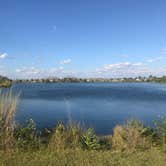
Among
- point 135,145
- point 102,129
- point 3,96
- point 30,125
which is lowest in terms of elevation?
point 102,129

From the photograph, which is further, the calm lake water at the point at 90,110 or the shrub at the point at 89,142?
the calm lake water at the point at 90,110

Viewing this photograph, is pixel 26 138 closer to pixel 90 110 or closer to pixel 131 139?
pixel 131 139

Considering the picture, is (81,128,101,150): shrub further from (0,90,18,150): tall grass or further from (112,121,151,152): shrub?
(0,90,18,150): tall grass

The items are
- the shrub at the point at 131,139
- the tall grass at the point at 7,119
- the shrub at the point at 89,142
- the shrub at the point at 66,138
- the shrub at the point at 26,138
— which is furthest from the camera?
the shrub at the point at 131,139

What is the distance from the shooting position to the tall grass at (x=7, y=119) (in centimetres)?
644

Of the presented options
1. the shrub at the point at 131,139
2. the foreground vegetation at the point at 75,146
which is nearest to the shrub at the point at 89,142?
the foreground vegetation at the point at 75,146

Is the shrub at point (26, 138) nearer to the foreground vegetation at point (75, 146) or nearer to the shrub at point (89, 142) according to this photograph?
the foreground vegetation at point (75, 146)

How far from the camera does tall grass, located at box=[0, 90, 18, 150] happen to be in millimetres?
6441

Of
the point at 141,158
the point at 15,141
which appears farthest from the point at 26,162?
the point at 141,158

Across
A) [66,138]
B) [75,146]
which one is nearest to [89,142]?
[75,146]

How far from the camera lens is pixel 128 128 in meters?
7.87

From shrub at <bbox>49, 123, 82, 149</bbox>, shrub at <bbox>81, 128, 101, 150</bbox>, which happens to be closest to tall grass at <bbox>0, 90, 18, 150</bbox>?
shrub at <bbox>49, 123, 82, 149</bbox>

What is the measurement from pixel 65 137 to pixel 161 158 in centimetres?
256

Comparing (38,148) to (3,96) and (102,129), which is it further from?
(102,129)
